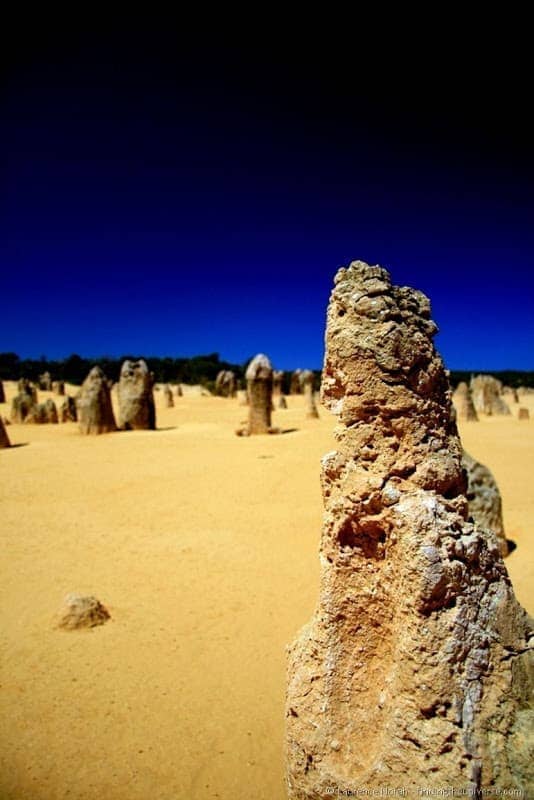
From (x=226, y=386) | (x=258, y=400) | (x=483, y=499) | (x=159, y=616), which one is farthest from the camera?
(x=226, y=386)

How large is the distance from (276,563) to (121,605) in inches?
77.0

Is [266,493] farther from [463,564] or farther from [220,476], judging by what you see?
[463,564]

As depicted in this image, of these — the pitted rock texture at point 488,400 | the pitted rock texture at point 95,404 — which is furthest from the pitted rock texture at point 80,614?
the pitted rock texture at point 488,400

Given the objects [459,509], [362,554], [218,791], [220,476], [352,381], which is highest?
[352,381]

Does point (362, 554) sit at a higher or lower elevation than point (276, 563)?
higher

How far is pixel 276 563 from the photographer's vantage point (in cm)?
638

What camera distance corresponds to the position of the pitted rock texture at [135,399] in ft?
58.0

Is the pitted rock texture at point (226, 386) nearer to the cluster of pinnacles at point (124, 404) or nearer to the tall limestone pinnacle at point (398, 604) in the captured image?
the cluster of pinnacles at point (124, 404)

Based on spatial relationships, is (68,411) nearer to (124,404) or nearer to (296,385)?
(124,404)

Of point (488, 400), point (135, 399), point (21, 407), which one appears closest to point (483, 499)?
point (135, 399)

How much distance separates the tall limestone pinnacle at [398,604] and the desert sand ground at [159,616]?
121cm

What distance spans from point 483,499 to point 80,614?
465 centimetres

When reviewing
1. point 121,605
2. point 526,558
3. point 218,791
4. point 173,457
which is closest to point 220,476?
point 173,457

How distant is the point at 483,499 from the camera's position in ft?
20.4
